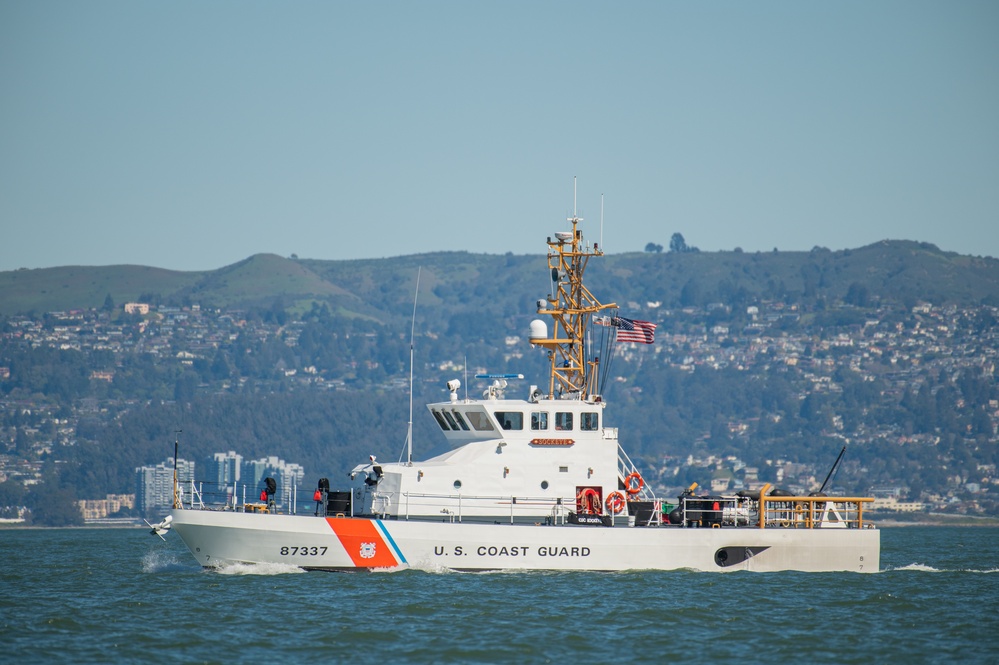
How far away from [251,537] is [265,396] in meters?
167

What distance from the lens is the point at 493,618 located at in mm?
23688

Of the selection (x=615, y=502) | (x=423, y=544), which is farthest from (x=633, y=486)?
(x=423, y=544)

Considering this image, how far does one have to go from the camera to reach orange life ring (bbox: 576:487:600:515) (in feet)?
95.0

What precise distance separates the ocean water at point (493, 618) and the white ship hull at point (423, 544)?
0.34m

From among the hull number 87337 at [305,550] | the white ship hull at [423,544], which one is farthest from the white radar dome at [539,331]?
the hull number 87337 at [305,550]

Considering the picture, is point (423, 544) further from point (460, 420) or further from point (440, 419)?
point (440, 419)

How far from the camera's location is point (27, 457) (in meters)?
164

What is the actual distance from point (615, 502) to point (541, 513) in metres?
1.67

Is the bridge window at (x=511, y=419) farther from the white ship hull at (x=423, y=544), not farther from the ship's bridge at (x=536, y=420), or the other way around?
the white ship hull at (x=423, y=544)

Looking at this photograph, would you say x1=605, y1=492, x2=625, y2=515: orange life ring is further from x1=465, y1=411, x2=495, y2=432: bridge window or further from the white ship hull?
x1=465, y1=411, x2=495, y2=432: bridge window

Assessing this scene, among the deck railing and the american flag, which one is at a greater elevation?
the american flag

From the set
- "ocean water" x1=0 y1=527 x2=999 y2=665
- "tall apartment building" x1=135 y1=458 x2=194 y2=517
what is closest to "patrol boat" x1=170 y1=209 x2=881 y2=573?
"ocean water" x1=0 y1=527 x2=999 y2=665

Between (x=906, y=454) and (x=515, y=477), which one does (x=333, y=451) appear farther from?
(x=515, y=477)

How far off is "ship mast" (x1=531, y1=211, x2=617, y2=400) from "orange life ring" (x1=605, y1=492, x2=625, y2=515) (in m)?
2.45
